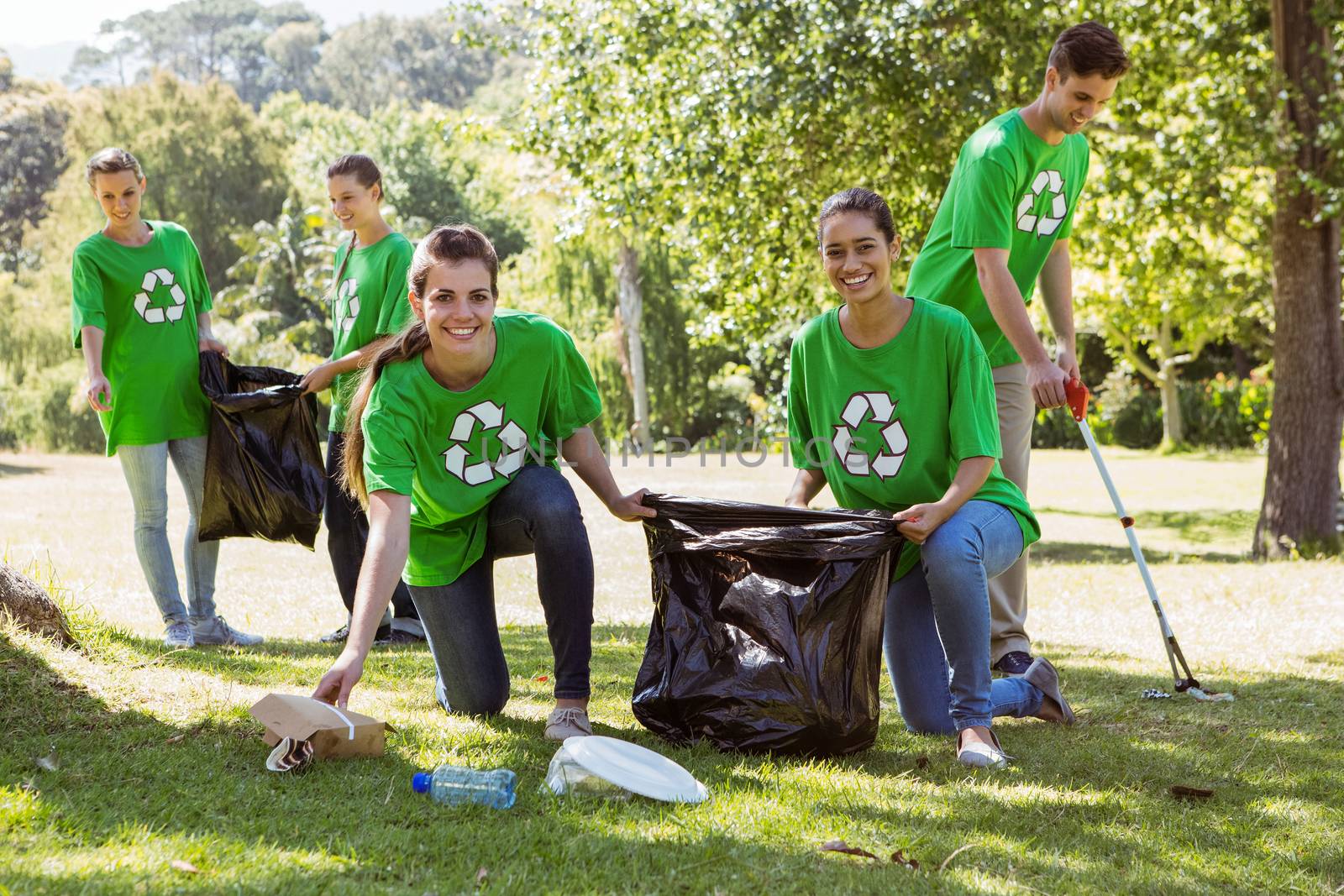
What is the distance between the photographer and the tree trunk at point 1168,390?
25203 millimetres

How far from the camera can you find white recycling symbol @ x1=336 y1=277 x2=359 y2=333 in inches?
191

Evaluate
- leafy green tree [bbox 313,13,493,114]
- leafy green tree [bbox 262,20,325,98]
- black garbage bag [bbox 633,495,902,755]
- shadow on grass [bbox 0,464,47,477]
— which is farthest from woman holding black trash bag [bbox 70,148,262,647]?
leafy green tree [bbox 262,20,325,98]

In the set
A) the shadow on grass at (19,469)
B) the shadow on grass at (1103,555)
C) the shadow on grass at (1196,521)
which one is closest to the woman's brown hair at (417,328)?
the shadow on grass at (1103,555)

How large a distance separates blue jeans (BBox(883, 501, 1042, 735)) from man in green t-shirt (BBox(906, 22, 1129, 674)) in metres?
0.57

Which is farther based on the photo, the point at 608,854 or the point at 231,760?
the point at 231,760

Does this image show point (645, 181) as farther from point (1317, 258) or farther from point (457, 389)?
point (457, 389)

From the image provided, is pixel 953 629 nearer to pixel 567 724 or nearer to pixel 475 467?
pixel 567 724

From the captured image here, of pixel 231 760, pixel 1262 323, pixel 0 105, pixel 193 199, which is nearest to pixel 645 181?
pixel 231 760

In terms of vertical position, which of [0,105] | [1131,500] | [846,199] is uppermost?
[0,105]

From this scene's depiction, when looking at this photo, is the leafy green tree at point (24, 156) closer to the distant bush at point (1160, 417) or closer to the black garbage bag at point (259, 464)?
the distant bush at point (1160, 417)

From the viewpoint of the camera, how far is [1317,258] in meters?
8.94

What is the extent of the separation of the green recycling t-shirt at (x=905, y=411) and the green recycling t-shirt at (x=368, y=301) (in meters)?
1.80

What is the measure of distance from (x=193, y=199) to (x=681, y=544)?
33127mm

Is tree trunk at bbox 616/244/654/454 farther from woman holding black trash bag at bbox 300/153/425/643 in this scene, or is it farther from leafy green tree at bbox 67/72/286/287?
woman holding black trash bag at bbox 300/153/425/643
